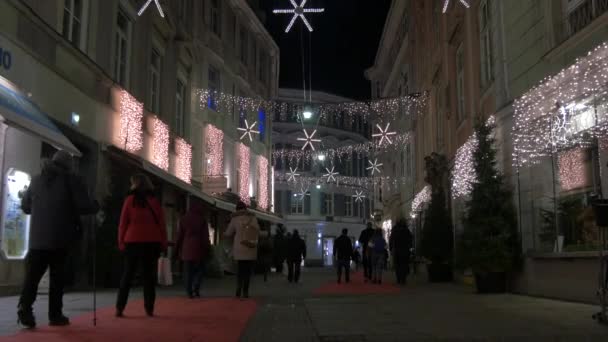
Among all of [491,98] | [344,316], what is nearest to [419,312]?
[344,316]

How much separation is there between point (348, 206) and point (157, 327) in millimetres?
57816

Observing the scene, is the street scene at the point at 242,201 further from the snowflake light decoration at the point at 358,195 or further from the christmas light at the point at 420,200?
the snowflake light decoration at the point at 358,195

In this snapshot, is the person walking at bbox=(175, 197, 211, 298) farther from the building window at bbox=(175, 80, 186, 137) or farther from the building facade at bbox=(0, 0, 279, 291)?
the building window at bbox=(175, 80, 186, 137)

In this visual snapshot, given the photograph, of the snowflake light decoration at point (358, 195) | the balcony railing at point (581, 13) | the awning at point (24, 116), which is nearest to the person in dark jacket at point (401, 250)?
the balcony railing at point (581, 13)

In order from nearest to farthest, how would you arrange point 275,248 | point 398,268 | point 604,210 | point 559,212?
point 604,210, point 559,212, point 398,268, point 275,248

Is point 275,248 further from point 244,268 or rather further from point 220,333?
point 220,333

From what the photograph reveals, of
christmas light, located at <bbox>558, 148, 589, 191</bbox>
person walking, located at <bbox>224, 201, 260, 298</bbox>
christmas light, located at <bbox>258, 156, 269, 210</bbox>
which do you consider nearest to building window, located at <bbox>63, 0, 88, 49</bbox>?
person walking, located at <bbox>224, 201, 260, 298</bbox>

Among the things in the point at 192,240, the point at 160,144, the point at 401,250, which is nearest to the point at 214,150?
the point at 160,144

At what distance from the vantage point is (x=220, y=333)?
6.87 meters

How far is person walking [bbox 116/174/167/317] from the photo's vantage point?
26.5 ft

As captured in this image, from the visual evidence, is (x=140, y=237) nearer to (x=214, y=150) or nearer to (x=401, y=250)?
(x=401, y=250)

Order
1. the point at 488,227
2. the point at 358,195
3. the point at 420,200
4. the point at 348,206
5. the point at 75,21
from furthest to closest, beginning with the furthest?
the point at 348,206, the point at 358,195, the point at 420,200, the point at 75,21, the point at 488,227

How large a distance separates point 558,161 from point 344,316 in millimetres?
5139

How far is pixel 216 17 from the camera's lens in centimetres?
2886
